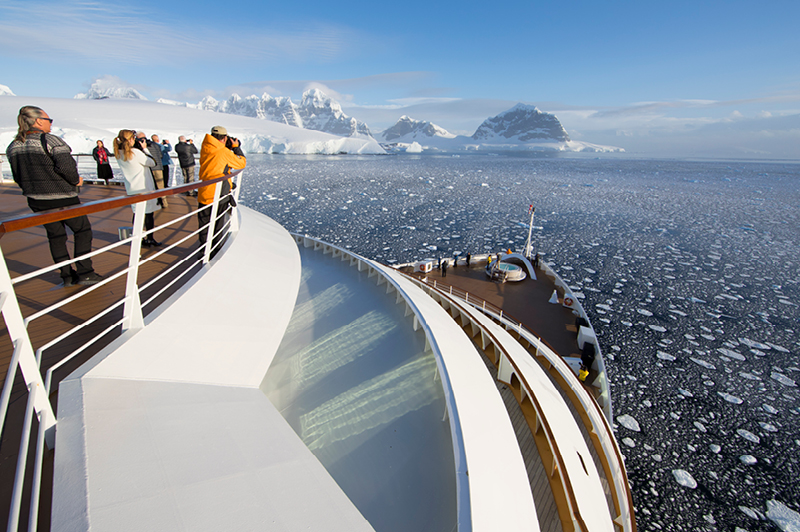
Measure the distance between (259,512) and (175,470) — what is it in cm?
35

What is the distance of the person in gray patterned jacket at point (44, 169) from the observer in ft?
7.67

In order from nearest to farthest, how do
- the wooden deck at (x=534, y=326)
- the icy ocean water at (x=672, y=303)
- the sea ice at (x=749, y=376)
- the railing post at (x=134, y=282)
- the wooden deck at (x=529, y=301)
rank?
1. the railing post at (x=134, y=282)
2. the wooden deck at (x=534, y=326)
3. the icy ocean water at (x=672, y=303)
4. the sea ice at (x=749, y=376)
5. the wooden deck at (x=529, y=301)

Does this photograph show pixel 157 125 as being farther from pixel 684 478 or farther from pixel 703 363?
pixel 684 478

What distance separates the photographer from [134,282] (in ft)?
5.96

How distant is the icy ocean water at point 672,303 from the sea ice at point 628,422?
0.02 m

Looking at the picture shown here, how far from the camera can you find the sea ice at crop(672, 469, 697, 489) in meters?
5.59

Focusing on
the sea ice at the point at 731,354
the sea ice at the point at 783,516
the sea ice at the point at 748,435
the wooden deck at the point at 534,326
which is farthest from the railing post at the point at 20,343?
the sea ice at the point at 731,354

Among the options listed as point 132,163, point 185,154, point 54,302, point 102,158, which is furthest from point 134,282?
point 102,158

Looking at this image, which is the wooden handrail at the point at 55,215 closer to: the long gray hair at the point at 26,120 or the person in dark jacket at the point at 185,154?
the long gray hair at the point at 26,120

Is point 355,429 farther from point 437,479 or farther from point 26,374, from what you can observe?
point 26,374

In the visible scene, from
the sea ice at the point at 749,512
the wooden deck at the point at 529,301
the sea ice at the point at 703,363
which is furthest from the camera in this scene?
the sea ice at the point at 703,363

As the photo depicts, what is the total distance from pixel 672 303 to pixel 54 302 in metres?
13.8

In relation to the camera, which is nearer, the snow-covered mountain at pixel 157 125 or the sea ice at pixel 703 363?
the sea ice at pixel 703 363

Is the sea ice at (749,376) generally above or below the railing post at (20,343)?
below
